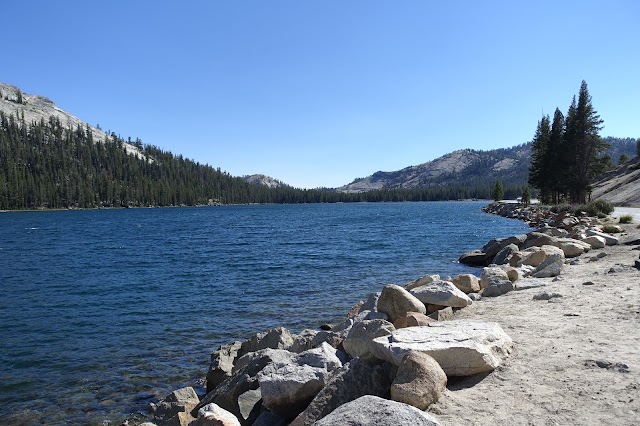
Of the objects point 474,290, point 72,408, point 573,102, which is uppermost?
point 573,102

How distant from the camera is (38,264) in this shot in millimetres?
34156

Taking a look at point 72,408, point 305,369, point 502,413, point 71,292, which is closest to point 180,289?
point 71,292

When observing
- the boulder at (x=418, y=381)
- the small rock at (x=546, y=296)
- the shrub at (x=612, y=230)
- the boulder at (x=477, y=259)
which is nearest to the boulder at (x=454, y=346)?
the boulder at (x=418, y=381)

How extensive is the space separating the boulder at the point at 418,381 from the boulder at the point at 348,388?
2.14ft

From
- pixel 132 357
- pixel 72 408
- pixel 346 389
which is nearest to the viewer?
pixel 346 389

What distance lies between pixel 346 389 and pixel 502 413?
2043 millimetres

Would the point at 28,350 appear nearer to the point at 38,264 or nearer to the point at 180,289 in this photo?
the point at 180,289

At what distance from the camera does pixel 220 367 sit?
36.2ft

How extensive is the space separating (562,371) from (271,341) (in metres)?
7.13

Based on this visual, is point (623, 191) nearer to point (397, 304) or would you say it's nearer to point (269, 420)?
point (397, 304)

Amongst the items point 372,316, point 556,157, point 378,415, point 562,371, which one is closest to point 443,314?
point 372,316

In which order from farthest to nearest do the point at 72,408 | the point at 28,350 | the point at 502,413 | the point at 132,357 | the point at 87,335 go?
1. the point at 87,335
2. the point at 28,350
3. the point at 132,357
4. the point at 72,408
5. the point at 502,413

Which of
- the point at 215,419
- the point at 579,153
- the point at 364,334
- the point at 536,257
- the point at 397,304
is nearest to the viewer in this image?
the point at 215,419

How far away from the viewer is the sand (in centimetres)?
510
